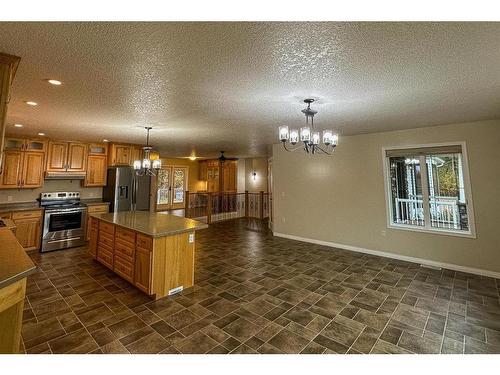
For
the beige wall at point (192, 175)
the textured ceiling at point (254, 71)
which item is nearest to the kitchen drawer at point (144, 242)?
the textured ceiling at point (254, 71)

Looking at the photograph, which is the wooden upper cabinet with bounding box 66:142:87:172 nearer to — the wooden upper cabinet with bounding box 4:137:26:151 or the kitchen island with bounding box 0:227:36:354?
the wooden upper cabinet with bounding box 4:137:26:151

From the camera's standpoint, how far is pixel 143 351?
1957 millimetres

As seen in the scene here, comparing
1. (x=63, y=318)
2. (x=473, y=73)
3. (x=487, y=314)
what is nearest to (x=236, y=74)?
(x=473, y=73)

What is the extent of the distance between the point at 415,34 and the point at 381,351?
8.16 feet

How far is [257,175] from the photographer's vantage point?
33.3 ft

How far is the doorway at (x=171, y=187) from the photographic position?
10570 mm

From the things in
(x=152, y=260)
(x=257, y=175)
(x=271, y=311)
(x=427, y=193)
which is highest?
(x=257, y=175)

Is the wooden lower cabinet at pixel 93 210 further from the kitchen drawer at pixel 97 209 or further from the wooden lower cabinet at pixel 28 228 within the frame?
the wooden lower cabinet at pixel 28 228

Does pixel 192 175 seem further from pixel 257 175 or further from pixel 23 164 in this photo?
pixel 23 164

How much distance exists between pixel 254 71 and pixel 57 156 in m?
5.39

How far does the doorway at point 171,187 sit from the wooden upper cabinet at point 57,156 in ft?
16.8

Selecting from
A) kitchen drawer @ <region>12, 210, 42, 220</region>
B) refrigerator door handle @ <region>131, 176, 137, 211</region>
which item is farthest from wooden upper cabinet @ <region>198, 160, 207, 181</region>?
kitchen drawer @ <region>12, 210, 42, 220</region>

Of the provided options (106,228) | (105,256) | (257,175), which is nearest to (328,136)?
(106,228)
